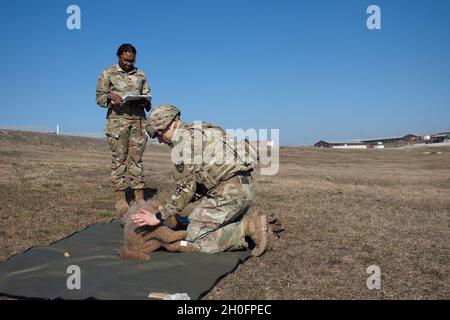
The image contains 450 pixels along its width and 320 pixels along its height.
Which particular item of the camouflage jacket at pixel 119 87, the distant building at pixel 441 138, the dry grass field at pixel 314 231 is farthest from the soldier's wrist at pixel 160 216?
the distant building at pixel 441 138

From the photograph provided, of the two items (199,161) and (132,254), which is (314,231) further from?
(132,254)

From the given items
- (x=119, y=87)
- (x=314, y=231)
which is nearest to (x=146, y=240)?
(x=314, y=231)

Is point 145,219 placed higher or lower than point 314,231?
higher

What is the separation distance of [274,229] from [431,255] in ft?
7.22

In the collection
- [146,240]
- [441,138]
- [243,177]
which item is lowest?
[146,240]

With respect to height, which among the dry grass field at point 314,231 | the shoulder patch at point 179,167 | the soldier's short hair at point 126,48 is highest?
the soldier's short hair at point 126,48

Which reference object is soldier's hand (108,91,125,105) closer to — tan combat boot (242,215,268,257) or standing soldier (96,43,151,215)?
standing soldier (96,43,151,215)

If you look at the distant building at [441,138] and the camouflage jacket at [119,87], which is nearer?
the camouflage jacket at [119,87]

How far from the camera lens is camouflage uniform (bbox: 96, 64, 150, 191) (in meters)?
8.59

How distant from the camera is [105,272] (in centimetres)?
492

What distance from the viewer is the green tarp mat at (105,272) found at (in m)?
4.32

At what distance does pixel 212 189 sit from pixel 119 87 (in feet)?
12.7

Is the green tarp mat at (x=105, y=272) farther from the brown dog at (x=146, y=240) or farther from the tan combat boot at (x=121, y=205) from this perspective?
the tan combat boot at (x=121, y=205)

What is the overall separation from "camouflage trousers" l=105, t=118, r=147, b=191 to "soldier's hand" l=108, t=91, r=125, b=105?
413mm
